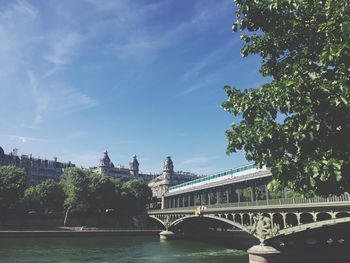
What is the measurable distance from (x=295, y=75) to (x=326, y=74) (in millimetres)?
890

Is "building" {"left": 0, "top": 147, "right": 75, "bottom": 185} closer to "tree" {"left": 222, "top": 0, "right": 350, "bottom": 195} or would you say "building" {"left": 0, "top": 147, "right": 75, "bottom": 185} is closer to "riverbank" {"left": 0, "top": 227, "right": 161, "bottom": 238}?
"riverbank" {"left": 0, "top": 227, "right": 161, "bottom": 238}

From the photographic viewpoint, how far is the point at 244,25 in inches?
547

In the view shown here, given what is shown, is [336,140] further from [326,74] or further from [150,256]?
[150,256]

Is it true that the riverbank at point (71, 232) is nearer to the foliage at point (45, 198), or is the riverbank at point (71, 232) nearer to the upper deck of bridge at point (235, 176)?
the foliage at point (45, 198)

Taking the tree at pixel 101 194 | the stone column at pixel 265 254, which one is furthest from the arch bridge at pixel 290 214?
the tree at pixel 101 194

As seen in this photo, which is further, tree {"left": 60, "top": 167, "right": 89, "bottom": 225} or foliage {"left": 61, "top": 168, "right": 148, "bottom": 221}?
foliage {"left": 61, "top": 168, "right": 148, "bottom": 221}

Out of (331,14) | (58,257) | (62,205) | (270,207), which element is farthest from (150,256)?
(62,205)

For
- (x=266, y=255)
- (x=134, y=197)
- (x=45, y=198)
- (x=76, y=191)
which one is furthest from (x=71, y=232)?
(x=266, y=255)

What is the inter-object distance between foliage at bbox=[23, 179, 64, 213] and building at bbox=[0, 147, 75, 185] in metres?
57.6

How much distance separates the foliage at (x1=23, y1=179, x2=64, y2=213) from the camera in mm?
104188

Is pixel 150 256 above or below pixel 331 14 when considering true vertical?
below

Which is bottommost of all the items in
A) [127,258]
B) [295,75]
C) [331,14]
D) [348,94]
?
[127,258]

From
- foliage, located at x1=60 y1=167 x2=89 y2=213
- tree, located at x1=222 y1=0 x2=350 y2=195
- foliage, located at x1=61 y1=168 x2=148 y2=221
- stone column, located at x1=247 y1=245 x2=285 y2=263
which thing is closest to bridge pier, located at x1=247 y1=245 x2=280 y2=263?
stone column, located at x1=247 y1=245 x2=285 y2=263

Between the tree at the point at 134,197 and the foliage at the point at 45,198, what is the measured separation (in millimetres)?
17439
